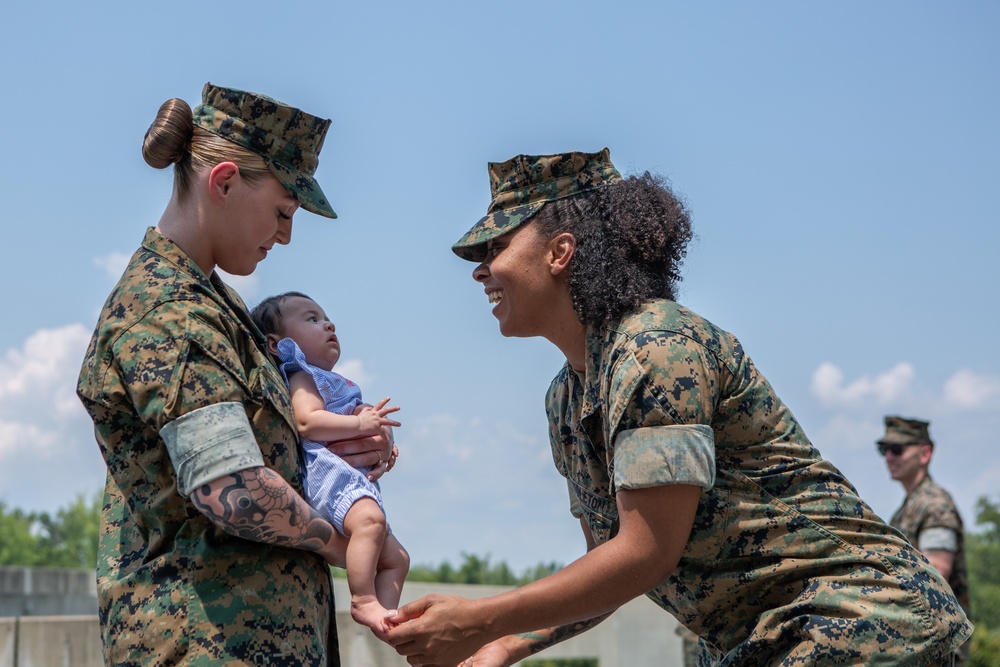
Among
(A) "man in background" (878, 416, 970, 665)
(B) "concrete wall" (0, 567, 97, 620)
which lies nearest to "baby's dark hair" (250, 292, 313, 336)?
(A) "man in background" (878, 416, 970, 665)

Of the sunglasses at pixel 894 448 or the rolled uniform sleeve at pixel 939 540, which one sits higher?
the sunglasses at pixel 894 448

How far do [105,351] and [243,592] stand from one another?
74 cm

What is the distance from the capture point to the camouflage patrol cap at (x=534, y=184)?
410 centimetres

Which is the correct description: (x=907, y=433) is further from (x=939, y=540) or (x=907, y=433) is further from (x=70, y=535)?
(x=70, y=535)

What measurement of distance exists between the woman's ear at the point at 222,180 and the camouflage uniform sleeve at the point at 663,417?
49.5 inches

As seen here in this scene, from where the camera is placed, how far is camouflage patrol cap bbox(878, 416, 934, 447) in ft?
34.2

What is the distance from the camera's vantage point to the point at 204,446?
3080mm

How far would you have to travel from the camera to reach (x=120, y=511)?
352 cm

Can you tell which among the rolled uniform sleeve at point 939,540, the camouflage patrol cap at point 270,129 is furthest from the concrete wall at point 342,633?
the camouflage patrol cap at point 270,129

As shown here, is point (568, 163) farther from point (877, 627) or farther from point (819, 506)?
point (877, 627)

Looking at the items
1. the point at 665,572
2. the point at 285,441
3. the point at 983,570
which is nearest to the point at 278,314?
the point at 285,441

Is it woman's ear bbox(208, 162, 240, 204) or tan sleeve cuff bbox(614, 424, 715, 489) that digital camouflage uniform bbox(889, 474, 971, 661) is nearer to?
tan sleeve cuff bbox(614, 424, 715, 489)

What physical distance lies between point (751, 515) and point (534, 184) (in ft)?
4.33

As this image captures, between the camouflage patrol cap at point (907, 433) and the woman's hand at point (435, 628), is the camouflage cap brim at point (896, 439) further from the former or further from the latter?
the woman's hand at point (435, 628)
